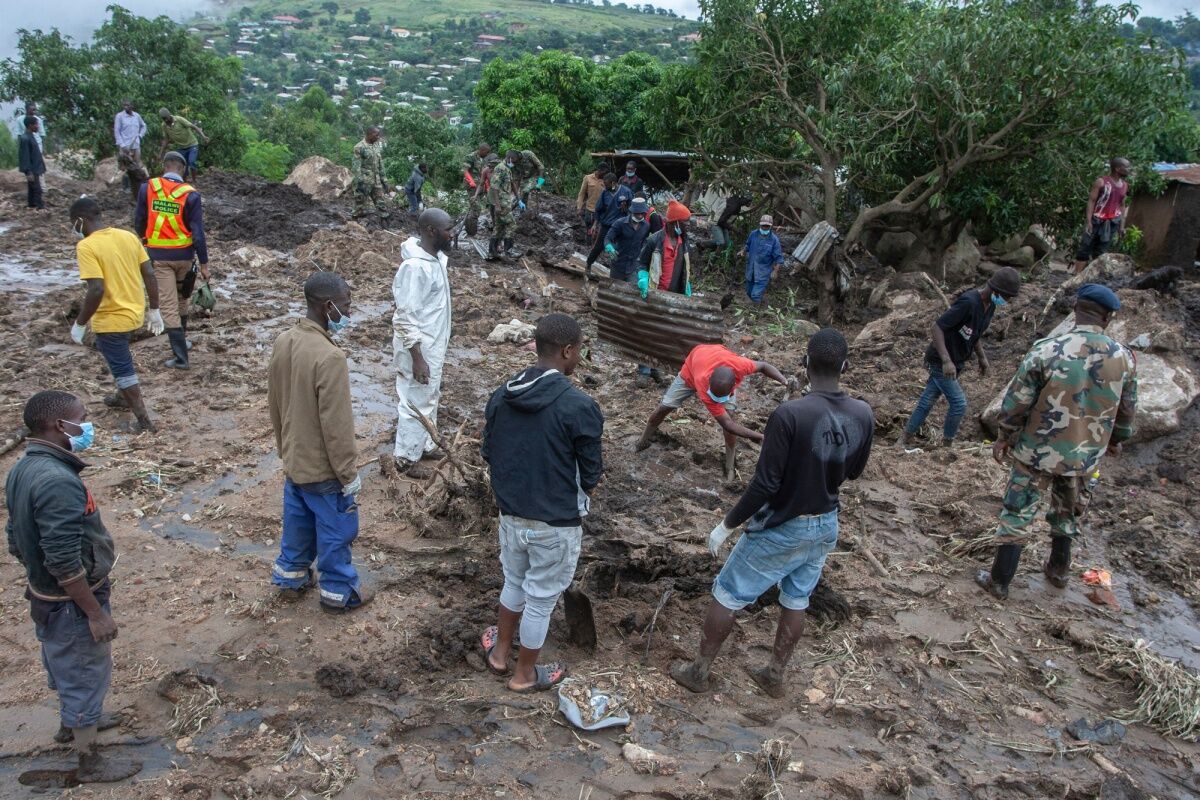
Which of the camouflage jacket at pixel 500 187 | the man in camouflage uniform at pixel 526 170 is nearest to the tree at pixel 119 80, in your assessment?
the man in camouflage uniform at pixel 526 170

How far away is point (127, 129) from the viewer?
13.6 meters

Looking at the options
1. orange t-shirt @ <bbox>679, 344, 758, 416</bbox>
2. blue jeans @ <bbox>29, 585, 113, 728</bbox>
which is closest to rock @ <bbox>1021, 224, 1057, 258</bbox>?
orange t-shirt @ <bbox>679, 344, 758, 416</bbox>

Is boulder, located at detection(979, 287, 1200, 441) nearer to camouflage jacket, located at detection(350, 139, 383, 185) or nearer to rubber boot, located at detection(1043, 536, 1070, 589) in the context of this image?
rubber boot, located at detection(1043, 536, 1070, 589)

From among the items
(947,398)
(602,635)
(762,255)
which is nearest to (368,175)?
(762,255)

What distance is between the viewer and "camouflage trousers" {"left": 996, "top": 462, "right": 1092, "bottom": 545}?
4641 mm

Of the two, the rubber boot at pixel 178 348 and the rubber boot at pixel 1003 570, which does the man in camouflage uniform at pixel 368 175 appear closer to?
the rubber boot at pixel 178 348

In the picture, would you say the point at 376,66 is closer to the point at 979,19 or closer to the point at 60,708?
the point at 979,19

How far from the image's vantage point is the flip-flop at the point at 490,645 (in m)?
3.79

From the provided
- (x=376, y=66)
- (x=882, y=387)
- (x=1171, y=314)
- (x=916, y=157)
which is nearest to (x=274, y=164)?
(x=916, y=157)

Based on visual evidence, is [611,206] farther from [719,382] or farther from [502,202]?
[719,382]

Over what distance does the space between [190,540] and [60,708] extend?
155 centimetres

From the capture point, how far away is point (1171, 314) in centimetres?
793

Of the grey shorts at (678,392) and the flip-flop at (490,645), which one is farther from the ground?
the grey shorts at (678,392)

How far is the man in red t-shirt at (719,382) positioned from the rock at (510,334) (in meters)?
3.57
